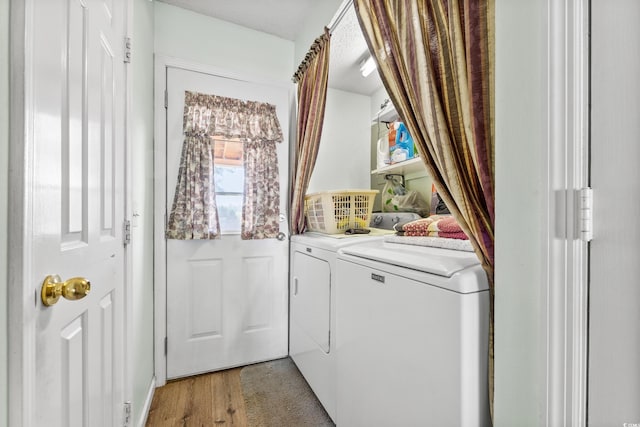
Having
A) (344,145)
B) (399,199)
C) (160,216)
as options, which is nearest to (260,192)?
(160,216)

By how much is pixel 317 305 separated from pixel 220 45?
6.91 feet

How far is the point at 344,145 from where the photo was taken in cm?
256

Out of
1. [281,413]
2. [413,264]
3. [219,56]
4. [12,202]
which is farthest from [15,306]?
[219,56]

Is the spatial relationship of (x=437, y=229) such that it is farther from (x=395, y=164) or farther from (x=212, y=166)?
(x=212, y=166)

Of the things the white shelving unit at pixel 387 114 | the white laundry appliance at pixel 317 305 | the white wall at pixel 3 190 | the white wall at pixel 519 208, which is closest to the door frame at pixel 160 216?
the white laundry appliance at pixel 317 305

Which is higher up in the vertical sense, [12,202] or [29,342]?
[12,202]

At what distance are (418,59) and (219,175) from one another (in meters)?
1.60

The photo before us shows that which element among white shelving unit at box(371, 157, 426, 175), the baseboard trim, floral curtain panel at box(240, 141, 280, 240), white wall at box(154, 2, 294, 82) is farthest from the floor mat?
white wall at box(154, 2, 294, 82)

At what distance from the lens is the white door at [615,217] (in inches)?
18.8

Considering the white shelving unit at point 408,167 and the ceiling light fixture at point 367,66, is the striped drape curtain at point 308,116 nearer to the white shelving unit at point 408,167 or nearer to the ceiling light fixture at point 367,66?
the ceiling light fixture at point 367,66

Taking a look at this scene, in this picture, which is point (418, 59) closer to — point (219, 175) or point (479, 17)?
point (479, 17)

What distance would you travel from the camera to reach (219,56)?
2094 mm

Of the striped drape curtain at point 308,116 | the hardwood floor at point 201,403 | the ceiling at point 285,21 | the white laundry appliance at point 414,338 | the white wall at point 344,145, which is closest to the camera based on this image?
the white laundry appliance at point 414,338

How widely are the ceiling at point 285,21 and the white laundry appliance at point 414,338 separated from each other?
61.0 inches
